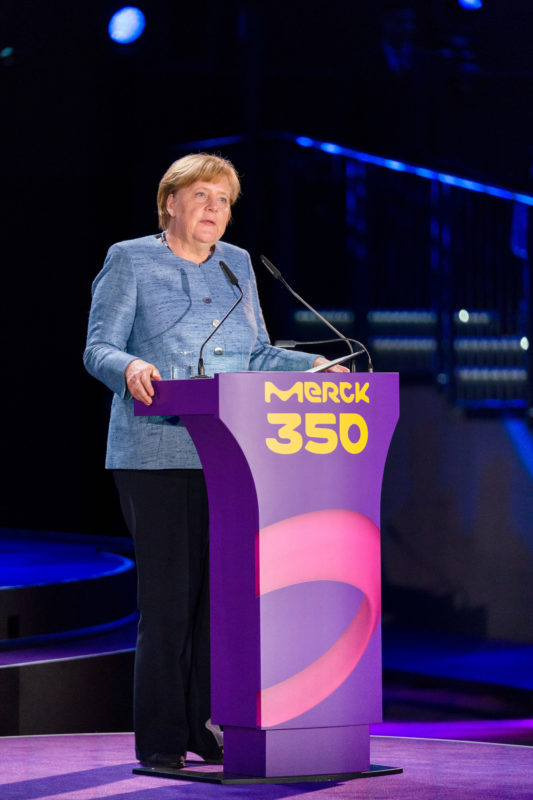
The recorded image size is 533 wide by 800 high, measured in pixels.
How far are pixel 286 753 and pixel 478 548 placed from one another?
10.9ft

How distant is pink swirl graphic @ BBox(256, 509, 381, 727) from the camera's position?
2.45m

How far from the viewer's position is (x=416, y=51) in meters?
6.45

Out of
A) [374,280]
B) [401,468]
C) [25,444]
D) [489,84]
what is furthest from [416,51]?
[25,444]

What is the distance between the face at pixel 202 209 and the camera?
2.72m

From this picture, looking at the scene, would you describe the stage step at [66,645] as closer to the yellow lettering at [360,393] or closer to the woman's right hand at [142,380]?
the woman's right hand at [142,380]

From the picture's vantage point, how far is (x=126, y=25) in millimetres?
6992

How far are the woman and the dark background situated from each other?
3.88 meters

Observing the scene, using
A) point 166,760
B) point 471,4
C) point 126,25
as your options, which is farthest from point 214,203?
point 126,25

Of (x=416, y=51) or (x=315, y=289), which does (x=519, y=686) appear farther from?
(x=416, y=51)

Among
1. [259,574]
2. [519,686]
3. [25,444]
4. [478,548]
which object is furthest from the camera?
[25,444]

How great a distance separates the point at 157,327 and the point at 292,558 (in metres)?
0.58

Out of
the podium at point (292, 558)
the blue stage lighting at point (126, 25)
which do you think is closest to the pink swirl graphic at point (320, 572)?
the podium at point (292, 558)

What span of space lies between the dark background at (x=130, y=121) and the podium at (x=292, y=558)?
425 centimetres

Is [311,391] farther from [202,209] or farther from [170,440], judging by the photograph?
[202,209]
